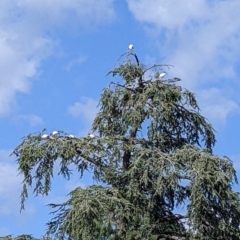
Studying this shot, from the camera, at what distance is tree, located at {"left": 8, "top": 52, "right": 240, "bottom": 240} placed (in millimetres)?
14266

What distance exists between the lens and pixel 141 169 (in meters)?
14.7

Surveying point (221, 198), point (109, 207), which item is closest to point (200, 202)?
point (221, 198)

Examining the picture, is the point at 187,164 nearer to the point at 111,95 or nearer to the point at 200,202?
the point at 200,202

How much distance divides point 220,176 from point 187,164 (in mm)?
651

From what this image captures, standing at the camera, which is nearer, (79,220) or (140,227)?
(79,220)

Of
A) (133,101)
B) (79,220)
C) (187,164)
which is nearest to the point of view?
(79,220)

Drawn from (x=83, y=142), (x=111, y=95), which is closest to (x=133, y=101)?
(x=111, y=95)

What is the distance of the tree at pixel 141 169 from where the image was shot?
14.3m

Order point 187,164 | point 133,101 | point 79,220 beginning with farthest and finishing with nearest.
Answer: point 133,101, point 187,164, point 79,220

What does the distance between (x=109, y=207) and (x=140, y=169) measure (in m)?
1.01

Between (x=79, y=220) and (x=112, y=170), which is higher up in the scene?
(x=112, y=170)

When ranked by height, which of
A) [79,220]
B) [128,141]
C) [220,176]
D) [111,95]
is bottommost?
[79,220]

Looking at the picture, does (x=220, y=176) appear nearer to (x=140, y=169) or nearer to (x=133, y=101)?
(x=140, y=169)

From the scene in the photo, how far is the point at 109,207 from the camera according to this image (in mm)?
14164
